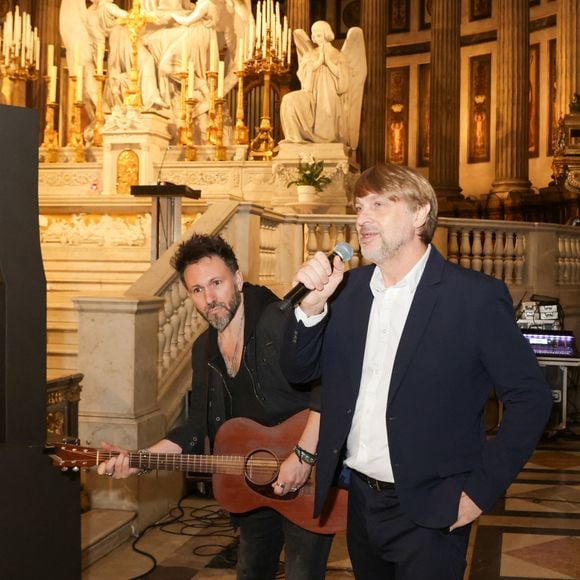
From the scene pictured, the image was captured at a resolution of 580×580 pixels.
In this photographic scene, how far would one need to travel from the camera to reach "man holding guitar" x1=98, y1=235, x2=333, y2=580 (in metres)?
3.14

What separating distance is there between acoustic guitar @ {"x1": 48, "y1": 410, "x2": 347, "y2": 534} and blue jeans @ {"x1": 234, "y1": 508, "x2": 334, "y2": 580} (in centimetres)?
6

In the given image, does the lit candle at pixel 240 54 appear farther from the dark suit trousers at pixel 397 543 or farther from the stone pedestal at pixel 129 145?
the dark suit trousers at pixel 397 543

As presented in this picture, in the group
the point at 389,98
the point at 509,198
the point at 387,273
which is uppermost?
the point at 389,98

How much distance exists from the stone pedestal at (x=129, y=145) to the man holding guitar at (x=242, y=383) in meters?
10.3

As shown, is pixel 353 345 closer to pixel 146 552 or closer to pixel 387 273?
pixel 387 273

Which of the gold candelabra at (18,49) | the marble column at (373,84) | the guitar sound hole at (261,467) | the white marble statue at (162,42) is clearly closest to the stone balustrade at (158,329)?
the guitar sound hole at (261,467)

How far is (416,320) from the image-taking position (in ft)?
8.45

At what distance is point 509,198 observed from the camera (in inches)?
830

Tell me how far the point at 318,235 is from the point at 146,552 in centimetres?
536

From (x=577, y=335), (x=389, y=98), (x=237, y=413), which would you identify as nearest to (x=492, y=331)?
(x=237, y=413)

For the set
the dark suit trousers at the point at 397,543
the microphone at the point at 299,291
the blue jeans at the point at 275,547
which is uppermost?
the microphone at the point at 299,291

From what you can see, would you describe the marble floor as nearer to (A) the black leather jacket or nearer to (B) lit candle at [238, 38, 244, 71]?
(A) the black leather jacket

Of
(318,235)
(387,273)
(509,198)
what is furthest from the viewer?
(509,198)

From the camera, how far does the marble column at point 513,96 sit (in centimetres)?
2119
